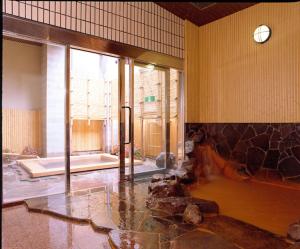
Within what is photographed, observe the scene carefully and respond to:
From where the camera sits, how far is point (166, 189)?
3.25 meters

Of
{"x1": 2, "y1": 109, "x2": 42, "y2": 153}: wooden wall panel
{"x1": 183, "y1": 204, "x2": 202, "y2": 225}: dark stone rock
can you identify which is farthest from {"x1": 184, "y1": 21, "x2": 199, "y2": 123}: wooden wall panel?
{"x1": 2, "y1": 109, "x2": 42, "y2": 153}: wooden wall panel

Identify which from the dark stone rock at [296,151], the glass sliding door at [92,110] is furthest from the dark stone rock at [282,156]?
the glass sliding door at [92,110]

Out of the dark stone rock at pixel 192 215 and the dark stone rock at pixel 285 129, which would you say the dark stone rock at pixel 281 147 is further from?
the dark stone rock at pixel 192 215

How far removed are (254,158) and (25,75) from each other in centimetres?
554

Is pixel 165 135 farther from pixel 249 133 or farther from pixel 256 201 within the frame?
pixel 256 201

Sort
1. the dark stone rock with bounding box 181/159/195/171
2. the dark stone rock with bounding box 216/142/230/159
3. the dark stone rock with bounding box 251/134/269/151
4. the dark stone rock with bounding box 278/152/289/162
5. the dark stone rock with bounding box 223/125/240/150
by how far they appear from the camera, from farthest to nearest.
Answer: the dark stone rock with bounding box 216/142/230/159
the dark stone rock with bounding box 223/125/240/150
the dark stone rock with bounding box 181/159/195/171
the dark stone rock with bounding box 251/134/269/151
the dark stone rock with bounding box 278/152/289/162

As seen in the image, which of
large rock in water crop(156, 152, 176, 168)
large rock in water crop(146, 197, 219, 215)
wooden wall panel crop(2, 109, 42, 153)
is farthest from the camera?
wooden wall panel crop(2, 109, 42, 153)

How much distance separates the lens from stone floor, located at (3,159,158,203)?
11.6ft

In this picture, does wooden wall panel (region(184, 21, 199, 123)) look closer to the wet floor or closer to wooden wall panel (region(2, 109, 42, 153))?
the wet floor

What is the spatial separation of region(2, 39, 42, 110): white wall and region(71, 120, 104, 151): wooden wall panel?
192cm

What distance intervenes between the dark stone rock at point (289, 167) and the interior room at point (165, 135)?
0.05 feet

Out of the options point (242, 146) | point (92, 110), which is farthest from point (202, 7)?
point (92, 110)

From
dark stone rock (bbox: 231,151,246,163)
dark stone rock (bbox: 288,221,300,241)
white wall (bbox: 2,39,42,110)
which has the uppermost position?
white wall (bbox: 2,39,42,110)

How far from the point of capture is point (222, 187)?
13.0 feet
